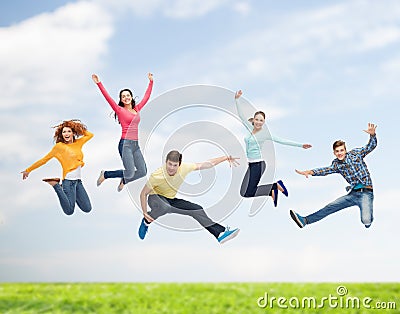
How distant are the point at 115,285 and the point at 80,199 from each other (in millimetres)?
1220

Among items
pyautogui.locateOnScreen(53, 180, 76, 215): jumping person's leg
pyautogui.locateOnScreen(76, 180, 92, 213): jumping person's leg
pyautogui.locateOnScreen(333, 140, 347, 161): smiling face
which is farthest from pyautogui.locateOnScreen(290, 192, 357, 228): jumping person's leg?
pyautogui.locateOnScreen(53, 180, 76, 215): jumping person's leg

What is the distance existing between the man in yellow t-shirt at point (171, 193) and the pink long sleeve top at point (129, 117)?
0.73 m

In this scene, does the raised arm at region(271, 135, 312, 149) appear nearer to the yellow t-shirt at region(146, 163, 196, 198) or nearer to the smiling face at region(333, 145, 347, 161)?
the smiling face at region(333, 145, 347, 161)

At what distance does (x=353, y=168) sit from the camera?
7.93 metres

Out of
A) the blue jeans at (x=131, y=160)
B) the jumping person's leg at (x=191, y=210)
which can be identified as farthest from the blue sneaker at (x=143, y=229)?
the blue jeans at (x=131, y=160)

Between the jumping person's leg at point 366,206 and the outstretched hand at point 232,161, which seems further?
the jumping person's leg at point 366,206

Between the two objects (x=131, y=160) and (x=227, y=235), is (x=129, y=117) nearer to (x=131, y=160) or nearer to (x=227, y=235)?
(x=131, y=160)

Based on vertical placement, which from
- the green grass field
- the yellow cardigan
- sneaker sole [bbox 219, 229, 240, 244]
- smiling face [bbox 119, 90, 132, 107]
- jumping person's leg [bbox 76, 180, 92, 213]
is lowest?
the green grass field

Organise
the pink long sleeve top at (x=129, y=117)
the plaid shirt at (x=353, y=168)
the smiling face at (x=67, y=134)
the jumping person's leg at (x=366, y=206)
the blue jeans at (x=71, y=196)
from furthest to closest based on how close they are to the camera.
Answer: the smiling face at (x=67, y=134)
the blue jeans at (x=71, y=196)
the plaid shirt at (x=353, y=168)
the jumping person's leg at (x=366, y=206)
the pink long sleeve top at (x=129, y=117)

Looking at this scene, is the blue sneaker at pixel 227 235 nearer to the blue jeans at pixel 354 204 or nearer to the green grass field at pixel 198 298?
the green grass field at pixel 198 298

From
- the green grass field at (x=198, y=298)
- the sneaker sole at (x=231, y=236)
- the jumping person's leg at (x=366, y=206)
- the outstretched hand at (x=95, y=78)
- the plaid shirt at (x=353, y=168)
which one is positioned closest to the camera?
the green grass field at (x=198, y=298)

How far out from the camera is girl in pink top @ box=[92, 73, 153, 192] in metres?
7.71

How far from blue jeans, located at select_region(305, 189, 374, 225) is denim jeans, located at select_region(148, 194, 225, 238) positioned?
1496mm

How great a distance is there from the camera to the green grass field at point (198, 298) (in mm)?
7164
